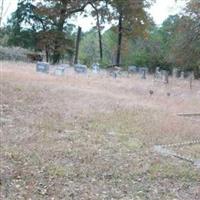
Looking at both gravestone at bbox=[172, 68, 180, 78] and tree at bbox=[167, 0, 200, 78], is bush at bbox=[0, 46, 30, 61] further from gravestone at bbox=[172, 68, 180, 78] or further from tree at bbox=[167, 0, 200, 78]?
tree at bbox=[167, 0, 200, 78]

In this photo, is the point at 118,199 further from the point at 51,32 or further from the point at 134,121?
the point at 51,32

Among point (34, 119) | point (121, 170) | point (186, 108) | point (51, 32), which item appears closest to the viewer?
point (121, 170)

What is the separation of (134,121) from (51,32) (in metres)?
26.7

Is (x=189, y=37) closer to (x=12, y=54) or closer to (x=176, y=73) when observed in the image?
(x=176, y=73)

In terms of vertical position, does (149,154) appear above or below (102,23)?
below

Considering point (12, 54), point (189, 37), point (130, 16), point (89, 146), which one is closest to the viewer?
point (89, 146)

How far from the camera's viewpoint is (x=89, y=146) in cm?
930

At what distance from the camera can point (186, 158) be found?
8883 millimetres

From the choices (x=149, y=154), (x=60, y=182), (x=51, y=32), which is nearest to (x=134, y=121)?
(x=149, y=154)

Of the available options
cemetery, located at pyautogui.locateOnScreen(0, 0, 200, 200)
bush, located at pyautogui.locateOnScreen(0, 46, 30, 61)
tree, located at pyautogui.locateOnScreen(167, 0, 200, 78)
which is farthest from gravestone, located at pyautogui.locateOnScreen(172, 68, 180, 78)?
bush, located at pyautogui.locateOnScreen(0, 46, 30, 61)

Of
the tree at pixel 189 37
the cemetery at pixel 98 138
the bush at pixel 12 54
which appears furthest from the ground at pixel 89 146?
the bush at pixel 12 54

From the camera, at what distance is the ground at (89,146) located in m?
6.85

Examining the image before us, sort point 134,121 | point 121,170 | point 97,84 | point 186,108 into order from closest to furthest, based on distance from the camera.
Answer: point 121,170 < point 134,121 < point 186,108 < point 97,84

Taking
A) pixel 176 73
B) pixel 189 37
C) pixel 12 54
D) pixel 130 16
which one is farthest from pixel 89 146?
pixel 130 16
